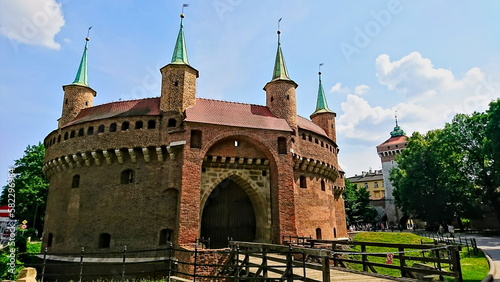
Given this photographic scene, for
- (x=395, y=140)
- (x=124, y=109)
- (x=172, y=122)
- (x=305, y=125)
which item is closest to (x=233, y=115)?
(x=172, y=122)

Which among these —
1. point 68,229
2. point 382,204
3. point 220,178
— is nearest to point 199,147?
point 220,178

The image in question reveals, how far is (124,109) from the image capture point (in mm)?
22719

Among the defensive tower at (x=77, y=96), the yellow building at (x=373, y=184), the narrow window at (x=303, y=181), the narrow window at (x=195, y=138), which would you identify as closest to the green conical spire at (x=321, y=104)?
the narrow window at (x=303, y=181)

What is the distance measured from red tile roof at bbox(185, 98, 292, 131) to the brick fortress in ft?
0.24

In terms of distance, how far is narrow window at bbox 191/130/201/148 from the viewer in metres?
20.5

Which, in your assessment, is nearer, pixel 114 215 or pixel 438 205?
pixel 114 215

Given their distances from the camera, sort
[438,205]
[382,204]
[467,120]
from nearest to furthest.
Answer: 1. [467,120]
2. [438,205]
3. [382,204]

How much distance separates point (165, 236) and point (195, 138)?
6.31m

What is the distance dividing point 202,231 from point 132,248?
4456mm

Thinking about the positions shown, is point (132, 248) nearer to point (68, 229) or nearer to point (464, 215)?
point (68, 229)

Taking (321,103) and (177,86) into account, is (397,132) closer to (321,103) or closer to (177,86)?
(321,103)

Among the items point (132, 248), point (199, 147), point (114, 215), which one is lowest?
point (132, 248)

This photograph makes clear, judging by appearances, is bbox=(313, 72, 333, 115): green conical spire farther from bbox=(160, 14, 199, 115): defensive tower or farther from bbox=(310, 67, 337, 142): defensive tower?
bbox=(160, 14, 199, 115): defensive tower

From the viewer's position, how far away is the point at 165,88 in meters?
22.4
